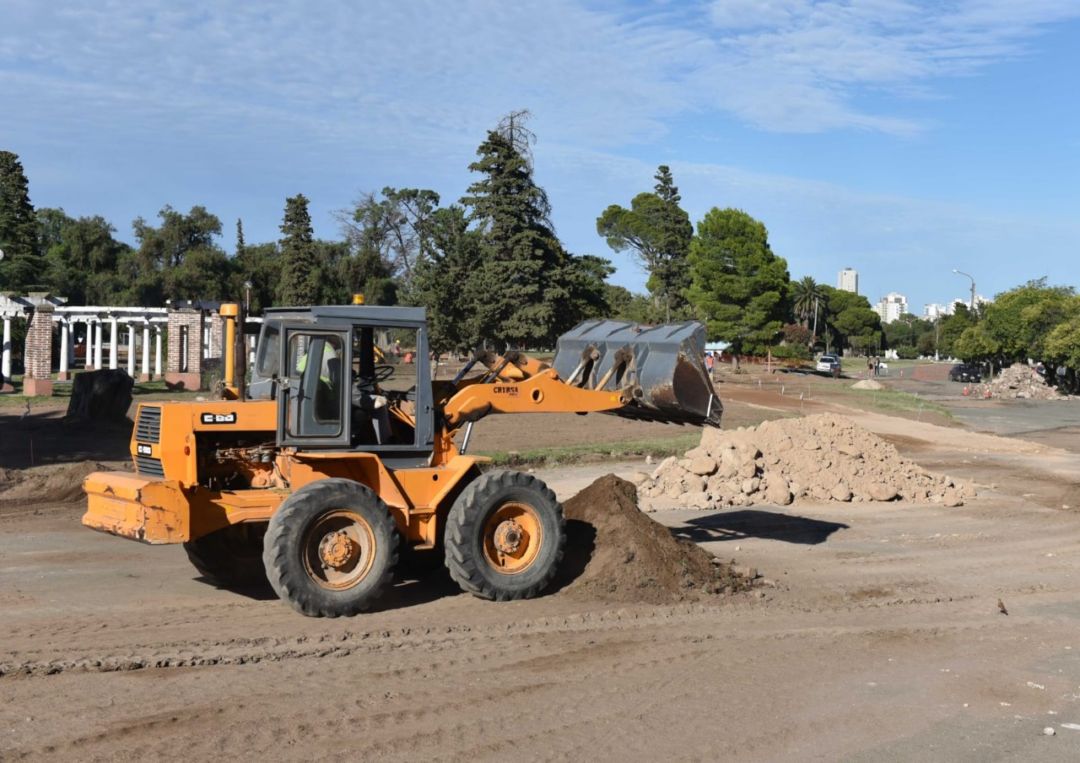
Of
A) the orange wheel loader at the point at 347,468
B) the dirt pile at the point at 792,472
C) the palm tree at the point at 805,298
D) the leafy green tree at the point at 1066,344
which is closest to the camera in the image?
the orange wheel loader at the point at 347,468

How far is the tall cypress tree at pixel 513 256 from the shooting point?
175ft

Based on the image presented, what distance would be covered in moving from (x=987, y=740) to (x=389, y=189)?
63.2 m

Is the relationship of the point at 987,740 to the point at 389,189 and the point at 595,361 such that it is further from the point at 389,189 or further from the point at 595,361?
the point at 389,189

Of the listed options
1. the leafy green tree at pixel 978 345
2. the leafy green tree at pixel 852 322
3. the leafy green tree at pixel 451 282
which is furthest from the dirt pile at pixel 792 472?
the leafy green tree at pixel 852 322

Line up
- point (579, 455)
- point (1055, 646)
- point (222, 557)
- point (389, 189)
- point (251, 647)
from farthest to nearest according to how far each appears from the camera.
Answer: point (389, 189) < point (579, 455) < point (222, 557) < point (1055, 646) < point (251, 647)

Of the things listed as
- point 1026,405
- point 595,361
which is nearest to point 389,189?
point 1026,405

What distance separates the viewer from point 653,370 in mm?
11477

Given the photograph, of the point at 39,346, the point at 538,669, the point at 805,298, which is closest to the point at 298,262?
the point at 39,346

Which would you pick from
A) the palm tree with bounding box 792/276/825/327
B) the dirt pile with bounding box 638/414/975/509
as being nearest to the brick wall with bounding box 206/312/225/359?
the dirt pile with bounding box 638/414/975/509

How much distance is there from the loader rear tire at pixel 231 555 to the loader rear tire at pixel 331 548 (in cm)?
150

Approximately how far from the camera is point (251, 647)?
28.6 feet

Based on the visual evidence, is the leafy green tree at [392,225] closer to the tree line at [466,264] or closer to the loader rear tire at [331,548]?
the tree line at [466,264]

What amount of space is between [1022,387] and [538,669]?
6618 centimetres

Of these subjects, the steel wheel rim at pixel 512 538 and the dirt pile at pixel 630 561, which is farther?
the dirt pile at pixel 630 561
